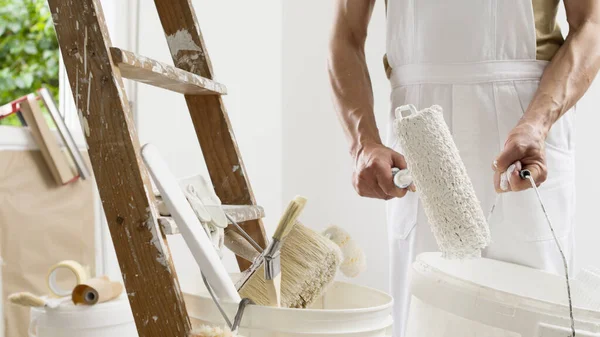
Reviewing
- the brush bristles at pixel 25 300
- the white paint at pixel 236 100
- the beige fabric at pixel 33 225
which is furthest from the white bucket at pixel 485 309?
the white paint at pixel 236 100

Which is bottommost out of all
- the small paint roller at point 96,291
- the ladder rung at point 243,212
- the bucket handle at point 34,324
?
the bucket handle at point 34,324

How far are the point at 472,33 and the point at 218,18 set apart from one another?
4.32ft

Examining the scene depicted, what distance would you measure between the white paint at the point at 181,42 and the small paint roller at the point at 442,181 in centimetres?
44

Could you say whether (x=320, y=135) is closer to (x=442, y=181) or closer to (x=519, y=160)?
(x=519, y=160)

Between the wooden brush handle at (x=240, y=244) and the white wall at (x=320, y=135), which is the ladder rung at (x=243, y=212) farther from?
the white wall at (x=320, y=135)

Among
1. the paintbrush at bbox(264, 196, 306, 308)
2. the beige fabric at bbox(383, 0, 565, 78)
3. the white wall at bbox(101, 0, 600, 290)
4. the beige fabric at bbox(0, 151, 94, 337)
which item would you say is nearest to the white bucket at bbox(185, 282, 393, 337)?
the paintbrush at bbox(264, 196, 306, 308)

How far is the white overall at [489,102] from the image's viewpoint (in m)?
1.24

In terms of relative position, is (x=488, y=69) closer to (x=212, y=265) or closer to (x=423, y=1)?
(x=423, y=1)

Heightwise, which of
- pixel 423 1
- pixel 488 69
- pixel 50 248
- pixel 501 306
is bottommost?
pixel 50 248

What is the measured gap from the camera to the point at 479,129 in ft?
4.23

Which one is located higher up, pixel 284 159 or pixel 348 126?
pixel 348 126

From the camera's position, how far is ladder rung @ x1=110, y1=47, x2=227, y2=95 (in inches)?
31.2

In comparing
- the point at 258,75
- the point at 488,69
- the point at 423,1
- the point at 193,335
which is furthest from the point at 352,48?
the point at 258,75

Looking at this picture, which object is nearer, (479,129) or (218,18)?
(479,129)
